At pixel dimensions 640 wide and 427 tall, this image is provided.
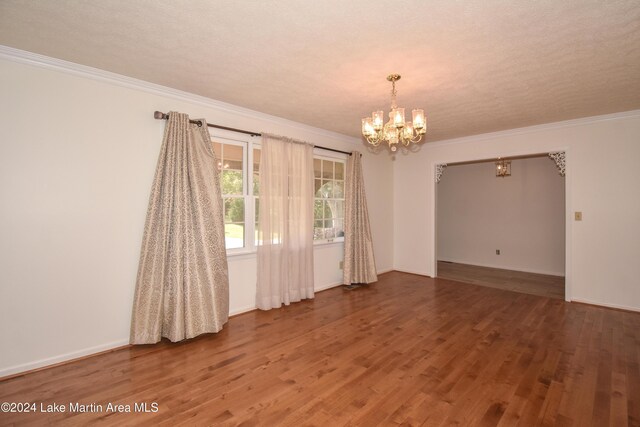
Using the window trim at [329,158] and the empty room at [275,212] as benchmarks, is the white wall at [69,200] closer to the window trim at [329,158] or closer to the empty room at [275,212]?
the empty room at [275,212]

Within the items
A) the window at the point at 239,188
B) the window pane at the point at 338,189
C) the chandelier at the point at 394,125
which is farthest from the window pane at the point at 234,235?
the chandelier at the point at 394,125

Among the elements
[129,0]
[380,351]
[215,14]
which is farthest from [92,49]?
[380,351]

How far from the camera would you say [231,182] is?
3.73 metres

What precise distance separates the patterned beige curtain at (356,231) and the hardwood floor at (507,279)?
5.79ft

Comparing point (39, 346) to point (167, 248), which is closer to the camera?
point (39, 346)

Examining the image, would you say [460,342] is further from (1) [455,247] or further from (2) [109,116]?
(1) [455,247]

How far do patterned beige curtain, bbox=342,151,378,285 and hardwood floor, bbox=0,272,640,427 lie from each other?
1.41 metres

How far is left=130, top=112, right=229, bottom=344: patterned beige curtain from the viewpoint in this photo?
2.87m

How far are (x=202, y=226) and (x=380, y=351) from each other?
2.19m

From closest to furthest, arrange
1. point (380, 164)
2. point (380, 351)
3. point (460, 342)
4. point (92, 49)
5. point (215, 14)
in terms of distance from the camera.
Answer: point (215, 14) < point (92, 49) < point (380, 351) < point (460, 342) < point (380, 164)

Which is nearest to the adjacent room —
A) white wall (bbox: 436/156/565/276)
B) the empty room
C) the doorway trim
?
white wall (bbox: 436/156/565/276)

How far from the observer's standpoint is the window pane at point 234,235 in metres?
3.70

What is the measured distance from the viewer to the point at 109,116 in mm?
2820

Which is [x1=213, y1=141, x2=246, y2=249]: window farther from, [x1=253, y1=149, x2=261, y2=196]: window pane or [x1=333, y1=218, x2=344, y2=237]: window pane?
[x1=333, y1=218, x2=344, y2=237]: window pane
